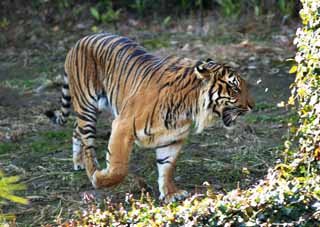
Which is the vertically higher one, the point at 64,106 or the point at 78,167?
the point at 64,106

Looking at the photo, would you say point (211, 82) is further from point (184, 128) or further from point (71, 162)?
point (71, 162)

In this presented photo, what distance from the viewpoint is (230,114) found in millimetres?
6746

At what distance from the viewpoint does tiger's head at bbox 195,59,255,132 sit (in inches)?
261

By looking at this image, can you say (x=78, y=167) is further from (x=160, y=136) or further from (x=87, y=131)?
(x=160, y=136)

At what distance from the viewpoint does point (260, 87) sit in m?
10.1

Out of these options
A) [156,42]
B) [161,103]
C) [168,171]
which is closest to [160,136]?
[161,103]

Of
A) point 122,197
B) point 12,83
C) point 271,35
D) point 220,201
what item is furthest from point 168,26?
point 220,201

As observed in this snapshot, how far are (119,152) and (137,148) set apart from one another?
1.50 meters

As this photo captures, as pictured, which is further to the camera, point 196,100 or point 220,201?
point 196,100

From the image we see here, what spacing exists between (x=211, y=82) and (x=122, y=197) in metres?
1.19

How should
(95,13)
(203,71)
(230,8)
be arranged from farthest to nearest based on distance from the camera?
(95,13), (230,8), (203,71)

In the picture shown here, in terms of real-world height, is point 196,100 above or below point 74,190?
above

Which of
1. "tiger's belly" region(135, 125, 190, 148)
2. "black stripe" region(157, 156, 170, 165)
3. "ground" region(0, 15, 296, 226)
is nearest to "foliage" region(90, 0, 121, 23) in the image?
"ground" region(0, 15, 296, 226)

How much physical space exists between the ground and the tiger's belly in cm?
49
